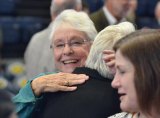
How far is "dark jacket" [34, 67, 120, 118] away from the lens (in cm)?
261

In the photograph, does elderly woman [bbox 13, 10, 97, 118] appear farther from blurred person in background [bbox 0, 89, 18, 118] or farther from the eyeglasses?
blurred person in background [bbox 0, 89, 18, 118]

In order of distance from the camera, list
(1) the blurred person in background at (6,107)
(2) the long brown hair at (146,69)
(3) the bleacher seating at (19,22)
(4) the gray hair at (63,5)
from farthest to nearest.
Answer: (3) the bleacher seating at (19,22), (4) the gray hair at (63,5), (2) the long brown hair at (146,69), (1) the blurred person in background at (6,107)

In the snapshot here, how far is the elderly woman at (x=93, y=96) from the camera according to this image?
2.61 meters

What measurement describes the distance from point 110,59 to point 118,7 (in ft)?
10.5

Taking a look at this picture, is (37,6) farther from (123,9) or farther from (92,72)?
(92,72)

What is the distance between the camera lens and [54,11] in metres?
5.05

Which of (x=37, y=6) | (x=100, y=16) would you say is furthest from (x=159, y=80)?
(x=37, y=6)

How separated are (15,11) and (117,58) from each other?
10441 millimetres

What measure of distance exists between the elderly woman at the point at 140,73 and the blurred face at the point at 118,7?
11.4 feet

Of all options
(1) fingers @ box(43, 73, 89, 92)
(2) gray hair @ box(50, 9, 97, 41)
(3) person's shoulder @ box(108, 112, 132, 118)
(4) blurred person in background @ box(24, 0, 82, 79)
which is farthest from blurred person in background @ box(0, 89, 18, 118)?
(4) blurred person in background @ box(24, 0, 82, 79)

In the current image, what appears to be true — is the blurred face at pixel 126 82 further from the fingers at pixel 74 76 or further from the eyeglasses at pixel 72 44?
the eyeglasses at pixel 72 44

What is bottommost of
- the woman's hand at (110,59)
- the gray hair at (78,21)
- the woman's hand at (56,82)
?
the woman's hand at (56,82)

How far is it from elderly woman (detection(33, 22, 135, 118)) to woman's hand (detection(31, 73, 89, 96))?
0.10 ft

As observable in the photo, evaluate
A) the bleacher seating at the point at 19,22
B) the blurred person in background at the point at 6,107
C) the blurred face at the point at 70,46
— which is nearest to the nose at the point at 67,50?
the blurred face at the point at 70,46
